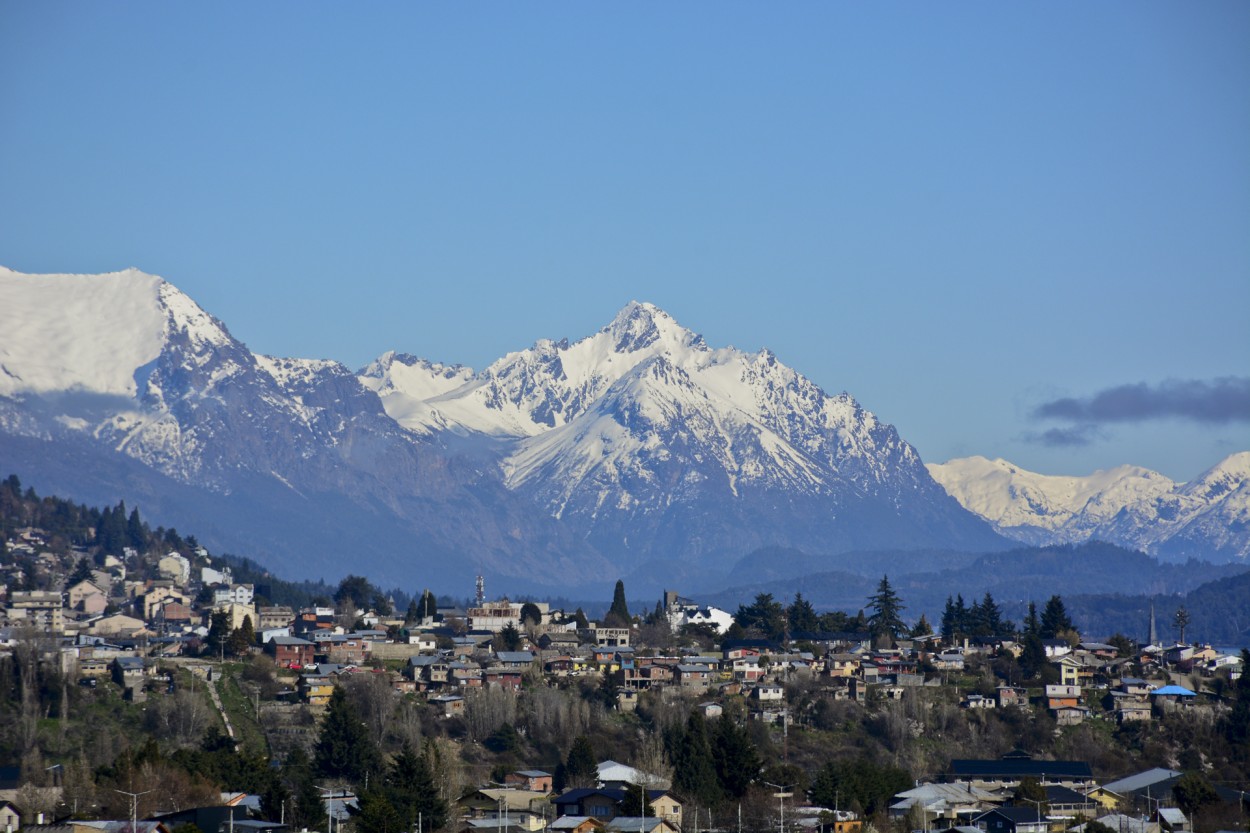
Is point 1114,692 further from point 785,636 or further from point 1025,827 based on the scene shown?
point 1025,827

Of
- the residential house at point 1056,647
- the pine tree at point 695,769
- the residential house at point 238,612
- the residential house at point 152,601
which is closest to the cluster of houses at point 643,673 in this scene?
the residential house at point 1056,647

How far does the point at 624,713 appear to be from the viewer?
127 metres

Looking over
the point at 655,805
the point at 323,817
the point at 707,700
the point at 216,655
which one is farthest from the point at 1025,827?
the point at 216,655

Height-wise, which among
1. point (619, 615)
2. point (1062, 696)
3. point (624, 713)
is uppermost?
point (619, 615)

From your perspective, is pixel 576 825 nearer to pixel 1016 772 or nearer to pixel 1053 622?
pixel 1016 772

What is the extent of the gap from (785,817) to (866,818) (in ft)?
12.0

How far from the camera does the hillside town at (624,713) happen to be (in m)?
94.2

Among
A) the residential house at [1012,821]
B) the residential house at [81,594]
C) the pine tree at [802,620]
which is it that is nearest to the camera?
the residential house at [1012,821]

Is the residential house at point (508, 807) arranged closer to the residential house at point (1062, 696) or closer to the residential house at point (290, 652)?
the residential house at point (290, 652)

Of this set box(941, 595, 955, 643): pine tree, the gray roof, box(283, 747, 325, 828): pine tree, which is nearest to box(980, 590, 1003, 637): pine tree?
box(941, 595, 955, 643): pine tree

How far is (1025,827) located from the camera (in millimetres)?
94062

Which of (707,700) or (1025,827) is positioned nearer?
(1025,827)

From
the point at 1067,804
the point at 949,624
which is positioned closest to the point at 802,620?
the point at 949,624

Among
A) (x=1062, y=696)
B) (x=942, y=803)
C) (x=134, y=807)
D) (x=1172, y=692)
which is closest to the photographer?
(x=134, y=807)
